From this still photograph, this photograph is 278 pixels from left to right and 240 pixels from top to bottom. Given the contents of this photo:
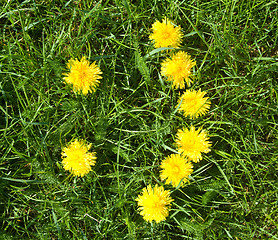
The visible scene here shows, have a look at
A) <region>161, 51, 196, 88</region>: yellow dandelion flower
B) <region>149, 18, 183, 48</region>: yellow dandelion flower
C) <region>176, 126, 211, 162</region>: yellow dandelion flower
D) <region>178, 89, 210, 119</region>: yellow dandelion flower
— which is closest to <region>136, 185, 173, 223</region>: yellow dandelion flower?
<region>176, 126, 211, 162</region>: yellow dandelion flower

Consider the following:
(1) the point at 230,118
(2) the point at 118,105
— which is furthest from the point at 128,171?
(1) the point at 230,118

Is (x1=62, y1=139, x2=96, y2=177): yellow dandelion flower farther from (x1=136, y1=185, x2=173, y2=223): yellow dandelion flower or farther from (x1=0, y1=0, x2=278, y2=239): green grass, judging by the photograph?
(x1=136, y1=185, x2=173, y2=223): yellow dandelion flower

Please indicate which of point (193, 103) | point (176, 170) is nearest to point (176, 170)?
point (176, 170)

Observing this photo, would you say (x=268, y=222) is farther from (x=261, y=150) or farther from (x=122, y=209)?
(x=122, y=209)

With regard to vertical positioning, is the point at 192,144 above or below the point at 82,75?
below

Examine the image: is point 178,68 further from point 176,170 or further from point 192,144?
point 176,170

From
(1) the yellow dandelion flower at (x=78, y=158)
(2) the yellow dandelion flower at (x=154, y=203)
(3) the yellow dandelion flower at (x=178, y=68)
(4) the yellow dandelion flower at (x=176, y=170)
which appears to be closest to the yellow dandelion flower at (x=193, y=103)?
(3) the yellow dandelion flower at (x=178, y=68)
